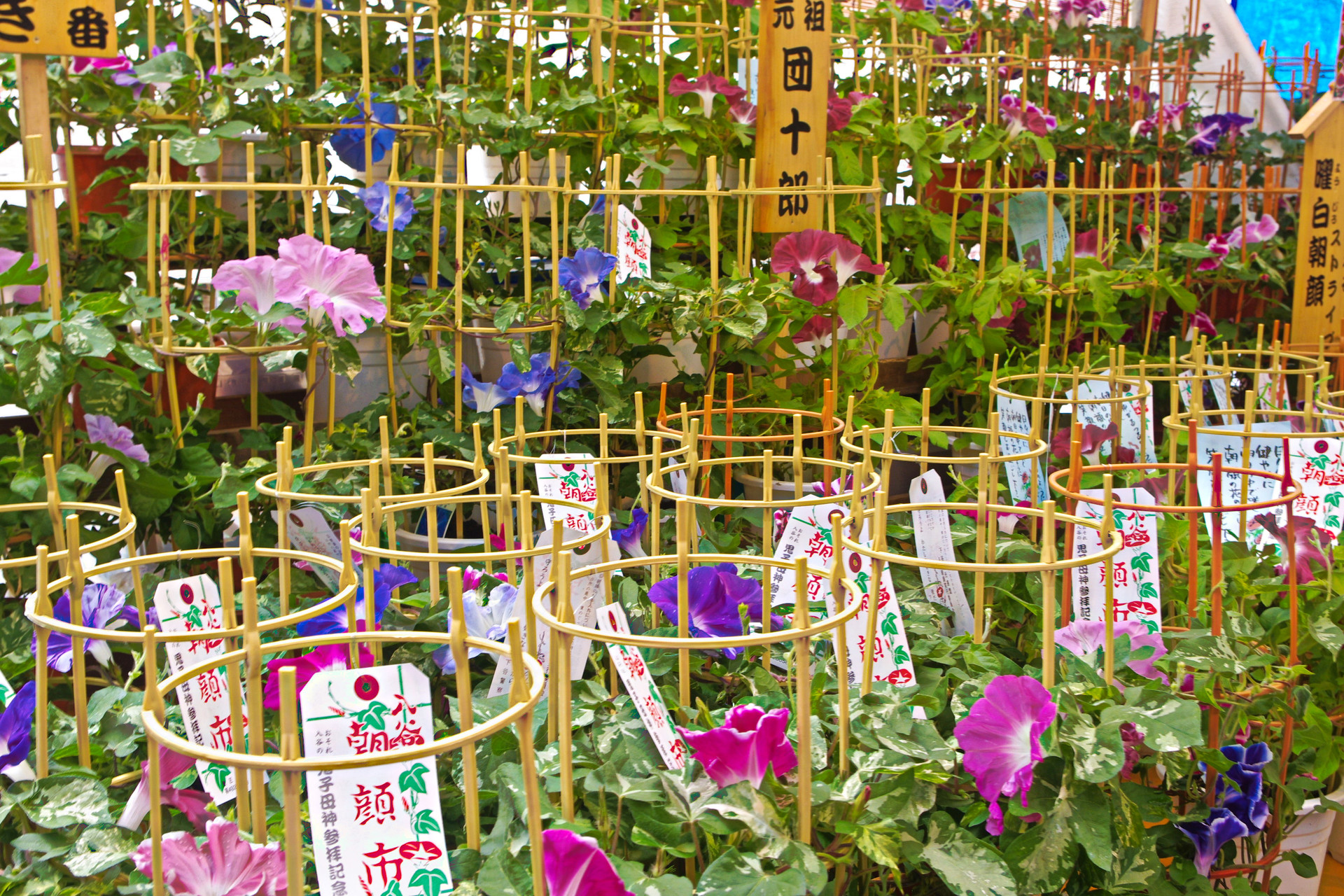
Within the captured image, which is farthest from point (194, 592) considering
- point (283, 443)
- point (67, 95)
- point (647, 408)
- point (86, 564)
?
point (67, 95)

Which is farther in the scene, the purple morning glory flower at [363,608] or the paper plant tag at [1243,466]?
the paper plant tag at [1243,466]

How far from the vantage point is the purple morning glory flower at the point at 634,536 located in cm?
133

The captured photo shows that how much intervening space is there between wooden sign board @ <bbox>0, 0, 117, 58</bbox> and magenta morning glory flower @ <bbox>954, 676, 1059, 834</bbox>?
1.31m

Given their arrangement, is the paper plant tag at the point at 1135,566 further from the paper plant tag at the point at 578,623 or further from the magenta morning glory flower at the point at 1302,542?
the paper plant tag at the point at 578,623

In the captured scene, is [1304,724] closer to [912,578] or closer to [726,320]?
[912,578]

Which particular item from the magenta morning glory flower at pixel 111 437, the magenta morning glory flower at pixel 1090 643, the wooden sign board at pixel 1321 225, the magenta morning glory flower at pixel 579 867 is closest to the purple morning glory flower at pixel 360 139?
the magenta morning glory flower at pixel 111 437

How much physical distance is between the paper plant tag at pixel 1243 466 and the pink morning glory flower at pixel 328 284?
1.07 m

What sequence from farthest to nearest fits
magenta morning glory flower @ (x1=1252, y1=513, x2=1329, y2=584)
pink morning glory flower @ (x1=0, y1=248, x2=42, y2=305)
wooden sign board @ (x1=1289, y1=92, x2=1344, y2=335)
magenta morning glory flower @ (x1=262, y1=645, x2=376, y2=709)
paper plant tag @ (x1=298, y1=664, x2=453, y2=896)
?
wooden sign board @ (x1=1289, y1=92, x2=1344, y2=335)
pink morning glory flower @ (x1=0, y1=248, x2=42, y2=305)
magenta morning glory flower @ (x1=1252, y1=513, x2=1329, y2=584)
magenta morning glory flower @ (x1=262, y1=645, x2=376, y2=709)
paper plant tag @ (x1=298, y1=664, x2=453, y2=896)

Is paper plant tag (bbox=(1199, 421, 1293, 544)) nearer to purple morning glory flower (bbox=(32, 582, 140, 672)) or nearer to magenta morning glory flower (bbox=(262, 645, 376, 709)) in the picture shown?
magenta morning glory flower (bbox=(262, 645, 376, 709))

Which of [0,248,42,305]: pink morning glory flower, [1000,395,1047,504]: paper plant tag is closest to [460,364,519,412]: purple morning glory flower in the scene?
[0,248,42,305]: pink morning glory flower

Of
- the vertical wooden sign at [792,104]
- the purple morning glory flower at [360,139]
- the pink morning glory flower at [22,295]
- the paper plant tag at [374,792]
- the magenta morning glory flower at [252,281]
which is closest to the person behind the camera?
the paper plant tag at [374,792]

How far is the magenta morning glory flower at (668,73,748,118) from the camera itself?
7.57 ft

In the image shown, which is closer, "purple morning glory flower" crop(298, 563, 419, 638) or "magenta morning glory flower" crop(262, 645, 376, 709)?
"magenta morning glory flower" crop(262, 645, 376, 709)

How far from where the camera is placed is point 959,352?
241 cm
